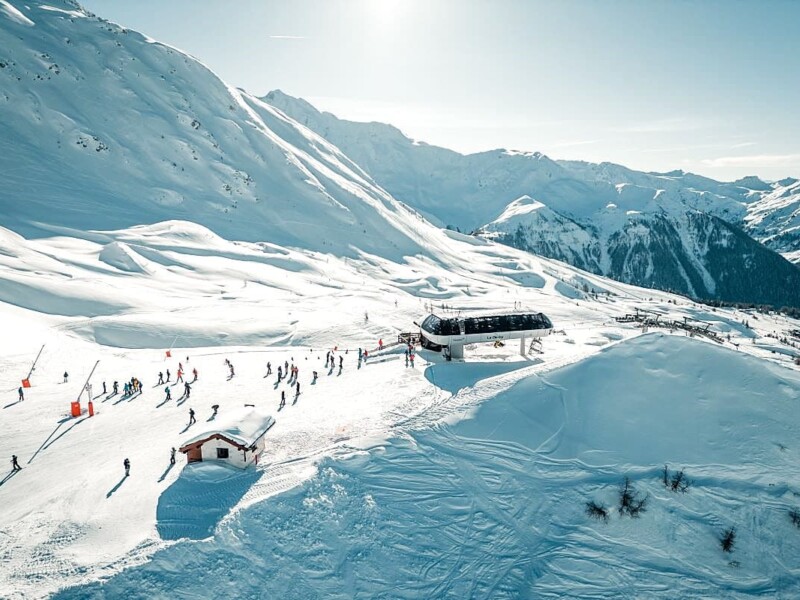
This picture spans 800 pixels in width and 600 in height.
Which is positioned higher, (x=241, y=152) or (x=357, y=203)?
(x=241, y=152)

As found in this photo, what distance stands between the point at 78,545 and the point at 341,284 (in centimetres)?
7163

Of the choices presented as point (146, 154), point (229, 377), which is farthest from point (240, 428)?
point (146, 154)

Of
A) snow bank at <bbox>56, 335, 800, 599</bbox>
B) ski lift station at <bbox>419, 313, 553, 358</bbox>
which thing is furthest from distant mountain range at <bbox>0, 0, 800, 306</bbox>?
snow bank at <bbox>56, 335, 800, 599</bbox>

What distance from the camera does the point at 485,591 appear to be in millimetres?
18562

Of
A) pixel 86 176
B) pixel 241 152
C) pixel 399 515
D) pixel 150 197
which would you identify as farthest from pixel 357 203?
pixel 399 515

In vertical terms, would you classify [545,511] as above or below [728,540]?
above

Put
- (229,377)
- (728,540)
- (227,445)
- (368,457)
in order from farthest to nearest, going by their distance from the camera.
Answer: (229,377)
(368,457)
(227,445)
(728,540)

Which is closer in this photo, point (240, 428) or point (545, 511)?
point (545, 511)

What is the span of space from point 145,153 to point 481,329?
120 m

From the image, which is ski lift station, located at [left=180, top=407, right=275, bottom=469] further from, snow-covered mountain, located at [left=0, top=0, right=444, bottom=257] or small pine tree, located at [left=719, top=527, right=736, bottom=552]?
snow-covered mountain, located at [left=0, top=0, right=444, bottom=257]

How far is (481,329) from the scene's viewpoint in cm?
3759

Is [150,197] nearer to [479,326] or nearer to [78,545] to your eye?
[479,326]

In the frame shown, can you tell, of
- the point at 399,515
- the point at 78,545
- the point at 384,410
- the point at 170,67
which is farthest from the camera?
the point at 170,67

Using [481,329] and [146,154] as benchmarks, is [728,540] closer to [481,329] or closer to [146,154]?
[481,329]
